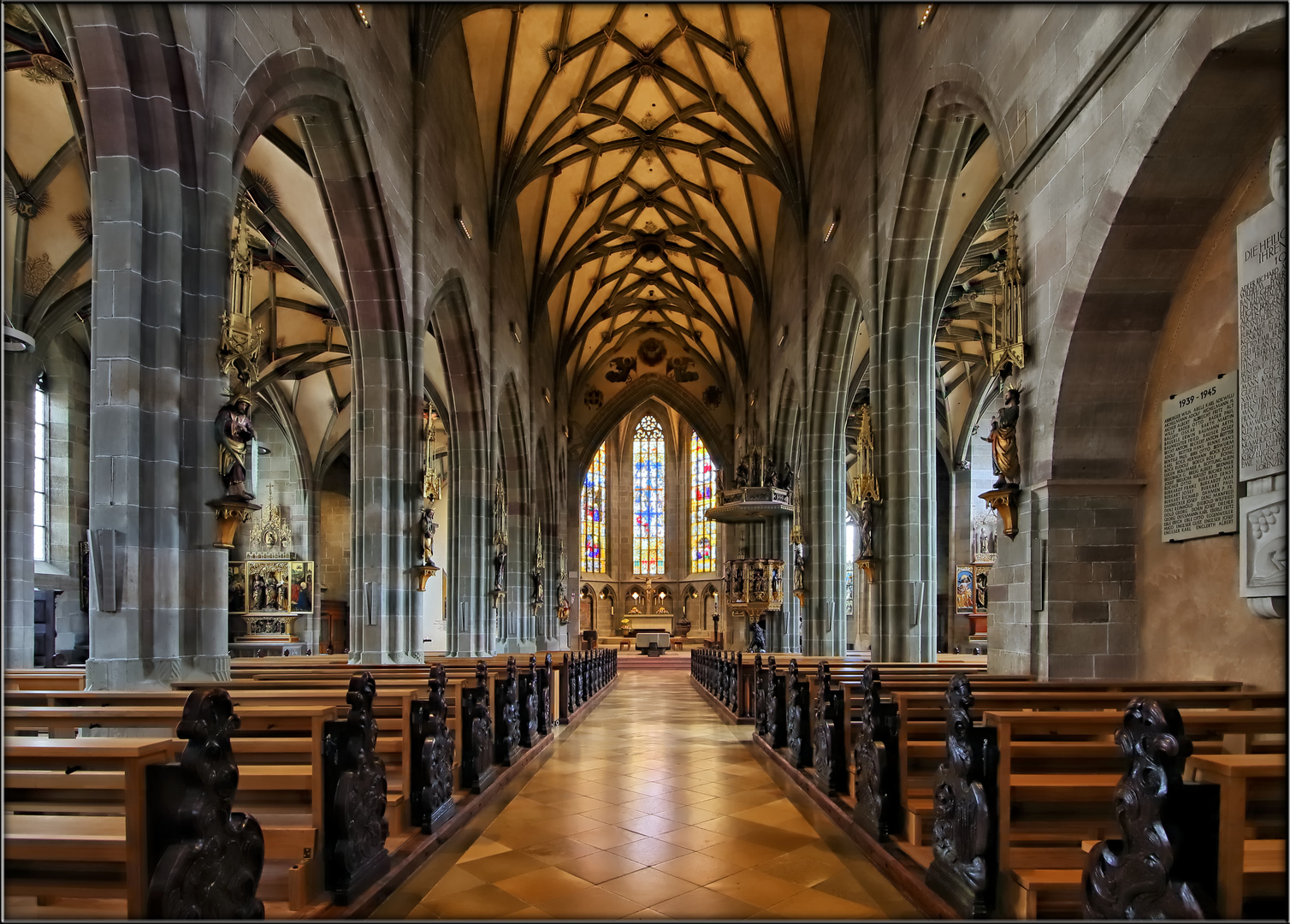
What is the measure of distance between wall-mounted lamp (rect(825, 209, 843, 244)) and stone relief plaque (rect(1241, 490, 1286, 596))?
10.6 meters

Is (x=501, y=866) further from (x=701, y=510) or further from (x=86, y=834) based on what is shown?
(x=701, y=510)

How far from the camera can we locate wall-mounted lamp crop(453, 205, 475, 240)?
49.5 ft

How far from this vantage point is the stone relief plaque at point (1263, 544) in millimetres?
5184

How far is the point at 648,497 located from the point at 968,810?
114 feet

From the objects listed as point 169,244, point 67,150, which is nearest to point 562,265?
point 67,150

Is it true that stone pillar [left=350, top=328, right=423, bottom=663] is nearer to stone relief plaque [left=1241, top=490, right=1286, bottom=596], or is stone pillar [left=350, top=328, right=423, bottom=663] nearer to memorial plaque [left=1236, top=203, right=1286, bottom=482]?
stone relief plaque [left=1241, top=490, right=1286, bottom=596]

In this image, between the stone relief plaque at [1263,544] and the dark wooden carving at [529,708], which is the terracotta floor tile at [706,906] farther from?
the dark wooden carving at [529,708]

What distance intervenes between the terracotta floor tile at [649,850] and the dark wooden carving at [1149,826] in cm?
266

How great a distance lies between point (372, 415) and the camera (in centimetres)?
1178

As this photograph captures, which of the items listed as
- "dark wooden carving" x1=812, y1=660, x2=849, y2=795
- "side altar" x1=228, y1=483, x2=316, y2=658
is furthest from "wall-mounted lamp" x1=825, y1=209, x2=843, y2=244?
"side altar" x1=228, y1=483, x2=316, y2=658

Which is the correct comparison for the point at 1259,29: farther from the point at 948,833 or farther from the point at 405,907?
the point at 405,907

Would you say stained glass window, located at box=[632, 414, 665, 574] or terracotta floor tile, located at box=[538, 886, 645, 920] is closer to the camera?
terracotta floor tile, located at box=[538, 886, 645, 920]

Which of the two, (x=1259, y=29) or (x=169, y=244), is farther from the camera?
(x=169, y=244)

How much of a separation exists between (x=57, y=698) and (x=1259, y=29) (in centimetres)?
757
